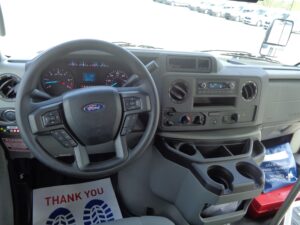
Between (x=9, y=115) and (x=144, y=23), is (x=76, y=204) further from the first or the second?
(x=144, y=23)

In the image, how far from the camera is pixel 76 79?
1.35m

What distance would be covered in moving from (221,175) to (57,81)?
0.87m

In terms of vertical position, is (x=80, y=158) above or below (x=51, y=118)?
below

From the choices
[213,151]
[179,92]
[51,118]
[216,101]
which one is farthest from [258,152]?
[51,118]

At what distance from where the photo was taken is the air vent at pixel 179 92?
1510mm

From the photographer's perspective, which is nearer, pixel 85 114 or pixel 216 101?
pixel 85 114

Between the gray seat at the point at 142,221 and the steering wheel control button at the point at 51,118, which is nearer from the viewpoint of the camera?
the steering wheel control button at the point at 51,118

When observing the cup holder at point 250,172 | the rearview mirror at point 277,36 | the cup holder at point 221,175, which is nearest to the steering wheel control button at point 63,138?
the cup holder at point 221,175

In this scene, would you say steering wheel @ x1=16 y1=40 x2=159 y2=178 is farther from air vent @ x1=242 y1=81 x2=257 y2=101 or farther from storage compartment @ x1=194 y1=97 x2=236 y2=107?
air vent @ x1=242 y1=81 x2=257 y2=101

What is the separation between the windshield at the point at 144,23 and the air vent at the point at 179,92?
0.28 metres

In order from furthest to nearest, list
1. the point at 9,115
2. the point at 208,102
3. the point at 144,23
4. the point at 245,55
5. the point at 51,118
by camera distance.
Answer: the point at 245,55, the point at 144,23, the point at 208,102, the point at 9,115, the point at 51,118

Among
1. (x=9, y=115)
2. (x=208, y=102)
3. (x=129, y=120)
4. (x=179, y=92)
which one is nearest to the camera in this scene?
(x=129, y=120)

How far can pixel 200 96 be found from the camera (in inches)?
61.5

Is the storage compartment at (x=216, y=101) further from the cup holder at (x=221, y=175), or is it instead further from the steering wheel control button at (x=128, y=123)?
the steering wheel control button at (x=128, y=123)
